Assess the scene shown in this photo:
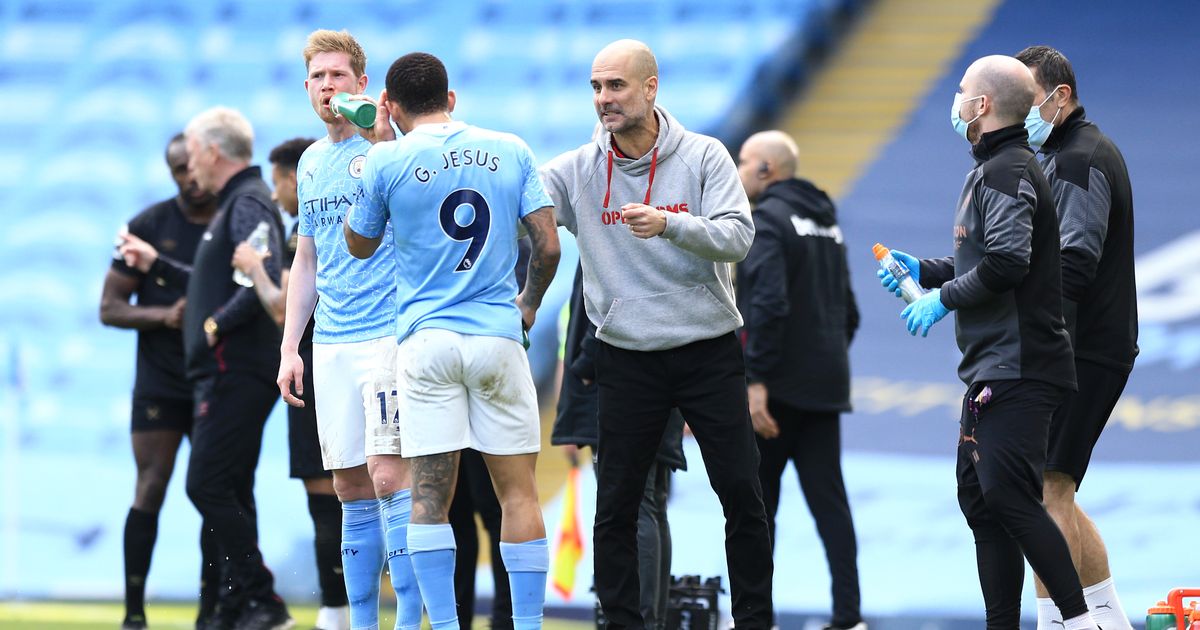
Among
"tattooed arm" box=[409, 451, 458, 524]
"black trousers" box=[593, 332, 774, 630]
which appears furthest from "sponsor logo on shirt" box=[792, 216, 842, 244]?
"tattooed arm" box=[409, 451, 458, 524]

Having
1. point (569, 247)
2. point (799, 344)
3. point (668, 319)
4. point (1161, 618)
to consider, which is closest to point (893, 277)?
point (668, 319)

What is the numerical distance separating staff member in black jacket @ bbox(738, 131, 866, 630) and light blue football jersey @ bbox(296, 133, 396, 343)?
1947 millimetres

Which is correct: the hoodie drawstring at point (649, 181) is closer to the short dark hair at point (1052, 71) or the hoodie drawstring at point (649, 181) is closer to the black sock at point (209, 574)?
the short dark hair at point (1052, 71)

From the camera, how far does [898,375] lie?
354 inches

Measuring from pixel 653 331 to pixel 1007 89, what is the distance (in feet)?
4.23

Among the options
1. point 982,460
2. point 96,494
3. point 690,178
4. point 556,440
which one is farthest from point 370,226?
point 96,494

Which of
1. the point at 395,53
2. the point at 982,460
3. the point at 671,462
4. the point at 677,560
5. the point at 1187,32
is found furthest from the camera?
the point at 395,53

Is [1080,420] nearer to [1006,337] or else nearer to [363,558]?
[1006,337]

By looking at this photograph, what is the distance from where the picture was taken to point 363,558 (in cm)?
502

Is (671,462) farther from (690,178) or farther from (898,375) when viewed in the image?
(898,375)

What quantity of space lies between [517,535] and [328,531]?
1625mm

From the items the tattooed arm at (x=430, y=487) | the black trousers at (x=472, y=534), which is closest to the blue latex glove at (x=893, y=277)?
the tattooed arm at (x=430, y=487)

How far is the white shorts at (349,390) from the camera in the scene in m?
4.88

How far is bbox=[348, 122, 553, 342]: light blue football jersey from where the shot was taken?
4.55 m
